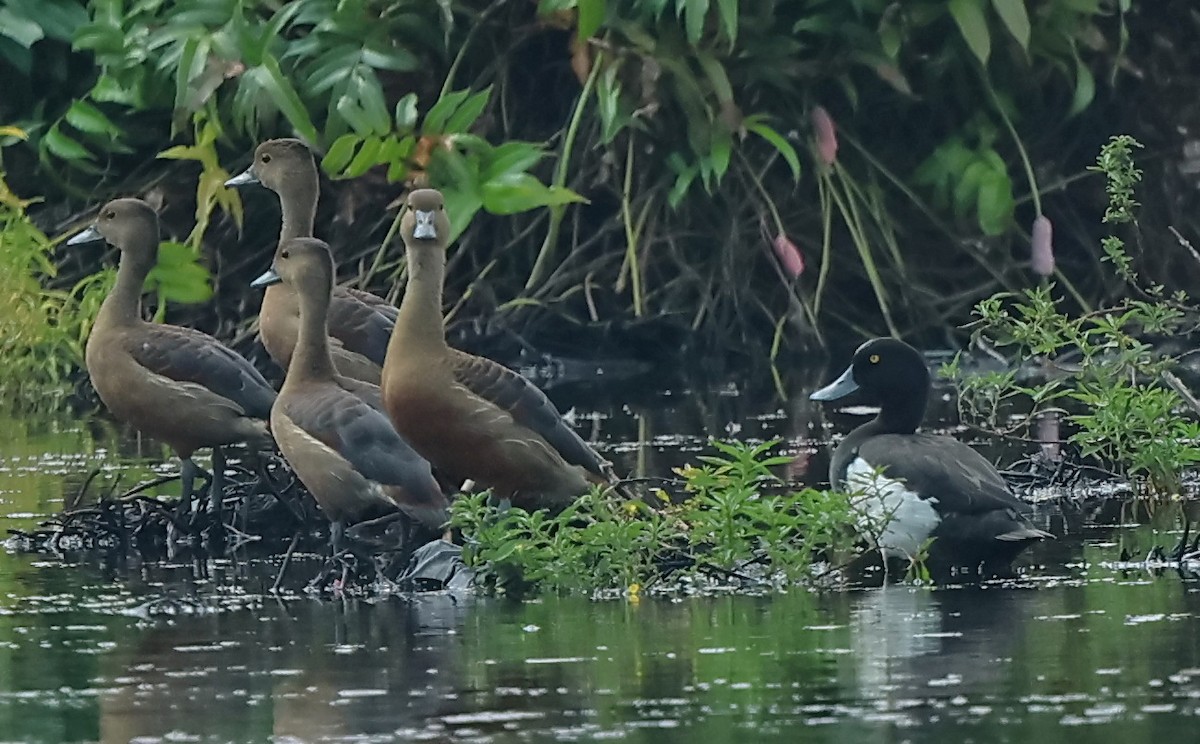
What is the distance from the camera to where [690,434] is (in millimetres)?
12094

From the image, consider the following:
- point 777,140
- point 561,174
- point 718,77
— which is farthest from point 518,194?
point 777,140

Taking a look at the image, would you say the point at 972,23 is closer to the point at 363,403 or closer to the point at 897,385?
the point at 897,385

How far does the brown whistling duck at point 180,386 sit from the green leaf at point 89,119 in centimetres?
516

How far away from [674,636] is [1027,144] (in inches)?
359

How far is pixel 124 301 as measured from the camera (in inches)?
416

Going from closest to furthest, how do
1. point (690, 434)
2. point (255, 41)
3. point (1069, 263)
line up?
1. point (690, 434)
2. point (255, 41)
3. point (1069, 263)

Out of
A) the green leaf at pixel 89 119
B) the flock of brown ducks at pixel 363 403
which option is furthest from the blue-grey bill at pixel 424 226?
the green leaf at pixel 89 119

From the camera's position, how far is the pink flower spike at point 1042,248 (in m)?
14.9

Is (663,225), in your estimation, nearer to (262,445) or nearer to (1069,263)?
(1069,263)

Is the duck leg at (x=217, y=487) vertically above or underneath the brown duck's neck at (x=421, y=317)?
underneath

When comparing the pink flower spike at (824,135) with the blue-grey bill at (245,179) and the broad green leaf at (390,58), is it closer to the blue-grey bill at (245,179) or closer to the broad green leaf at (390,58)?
the broad green leaf at (390,58)

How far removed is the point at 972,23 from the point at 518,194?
95.0 inches

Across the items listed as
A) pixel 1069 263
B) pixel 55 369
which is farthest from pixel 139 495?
pixel 1069 263

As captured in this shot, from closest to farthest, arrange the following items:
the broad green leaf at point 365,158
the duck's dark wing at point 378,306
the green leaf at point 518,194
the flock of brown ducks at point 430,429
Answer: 1. the flock of brown ducks at point 430,429
2. the duck's dark wing at point 378,306
3. the broad green leaf at point 365,158
4. the green leaf at point 518,194
